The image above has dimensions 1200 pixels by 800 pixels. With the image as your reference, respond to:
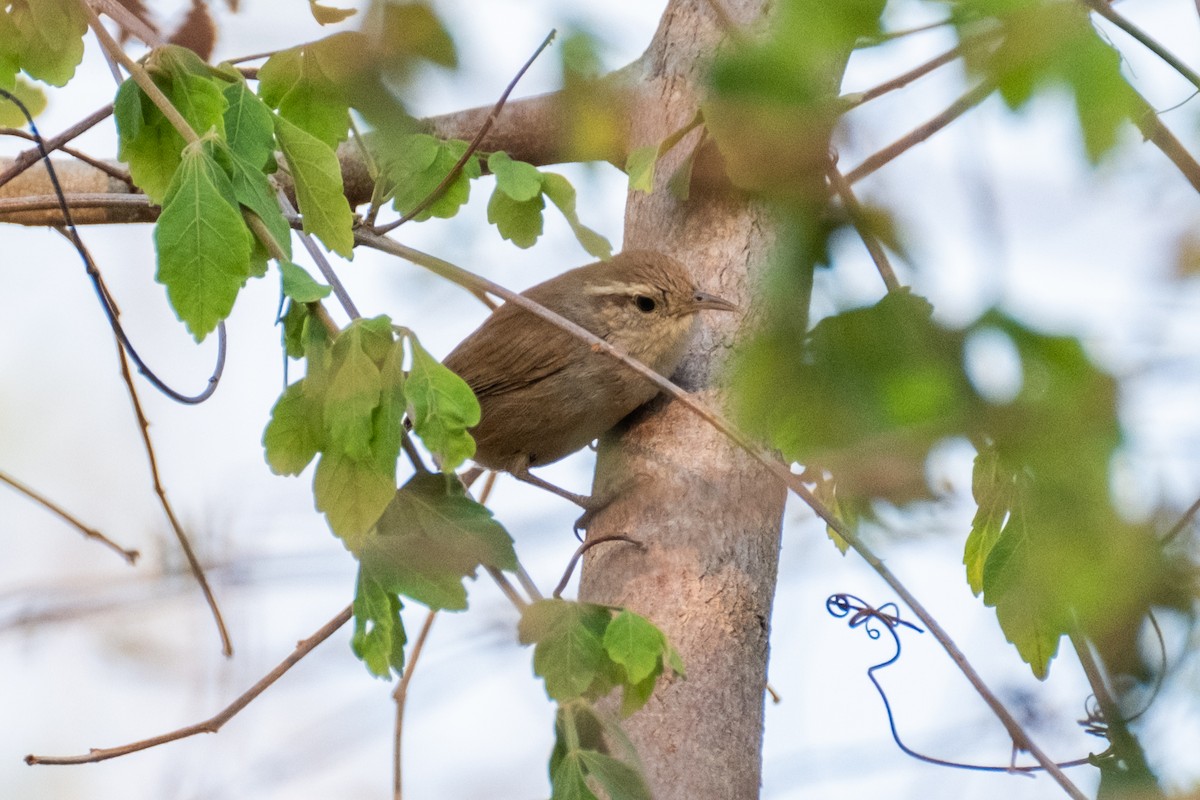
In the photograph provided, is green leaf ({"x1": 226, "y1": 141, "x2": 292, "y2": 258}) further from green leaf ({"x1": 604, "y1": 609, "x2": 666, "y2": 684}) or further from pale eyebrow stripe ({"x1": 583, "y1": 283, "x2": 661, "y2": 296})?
pale eyebrow stripe ({"x1": 583, "y1": 283, "x2": 661, "y2": 296})

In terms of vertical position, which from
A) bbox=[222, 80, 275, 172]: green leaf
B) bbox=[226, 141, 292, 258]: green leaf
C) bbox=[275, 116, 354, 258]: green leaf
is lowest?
bbox=[226, 141, 292, 258]: green leaf

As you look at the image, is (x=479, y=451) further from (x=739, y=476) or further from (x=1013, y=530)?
(x=1013, y=530)

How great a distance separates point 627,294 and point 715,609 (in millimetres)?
1582

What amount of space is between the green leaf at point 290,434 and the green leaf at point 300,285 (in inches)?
6.7

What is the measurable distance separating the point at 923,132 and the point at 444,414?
1138mm

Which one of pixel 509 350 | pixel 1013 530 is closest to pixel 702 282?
pixel 509 350

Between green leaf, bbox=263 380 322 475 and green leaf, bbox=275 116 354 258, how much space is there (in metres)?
0.34

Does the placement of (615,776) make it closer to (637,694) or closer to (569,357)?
(637,694)

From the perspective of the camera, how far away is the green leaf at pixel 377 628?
1.88 meters

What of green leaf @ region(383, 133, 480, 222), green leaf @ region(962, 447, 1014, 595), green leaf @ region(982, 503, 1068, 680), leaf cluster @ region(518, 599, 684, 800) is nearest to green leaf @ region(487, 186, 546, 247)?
green leaf @ region(383, 133, 480, 222)

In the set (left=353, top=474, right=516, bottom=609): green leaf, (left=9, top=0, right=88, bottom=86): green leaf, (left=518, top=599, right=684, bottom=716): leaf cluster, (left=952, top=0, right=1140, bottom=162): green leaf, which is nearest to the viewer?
(left=952, top=0, right=1140, bottom=162): green leaf

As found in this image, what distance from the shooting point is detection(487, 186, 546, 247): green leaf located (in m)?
3.38

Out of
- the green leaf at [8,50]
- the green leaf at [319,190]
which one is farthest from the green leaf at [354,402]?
the green leaf at [8,50]

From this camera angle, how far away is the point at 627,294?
3803 millimetres
